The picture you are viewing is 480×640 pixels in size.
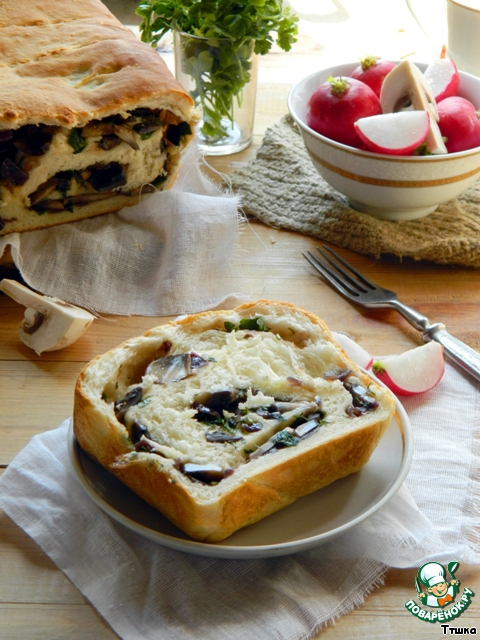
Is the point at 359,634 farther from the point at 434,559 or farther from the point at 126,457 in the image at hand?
the point at 126,457

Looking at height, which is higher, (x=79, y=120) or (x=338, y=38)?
(x=79, y=120)

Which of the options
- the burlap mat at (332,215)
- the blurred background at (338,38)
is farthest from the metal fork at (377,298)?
the blurred background at (338,38)

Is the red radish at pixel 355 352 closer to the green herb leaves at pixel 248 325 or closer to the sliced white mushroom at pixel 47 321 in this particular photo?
the green herb leaves at pixel 248 325

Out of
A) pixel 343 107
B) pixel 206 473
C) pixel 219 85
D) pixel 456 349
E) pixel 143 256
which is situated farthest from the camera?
pixel 219 85

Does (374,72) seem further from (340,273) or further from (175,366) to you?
(175,366)

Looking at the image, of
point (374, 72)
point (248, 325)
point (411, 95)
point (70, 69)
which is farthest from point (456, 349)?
point (70, 69)

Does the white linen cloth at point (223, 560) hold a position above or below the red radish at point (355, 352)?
below
